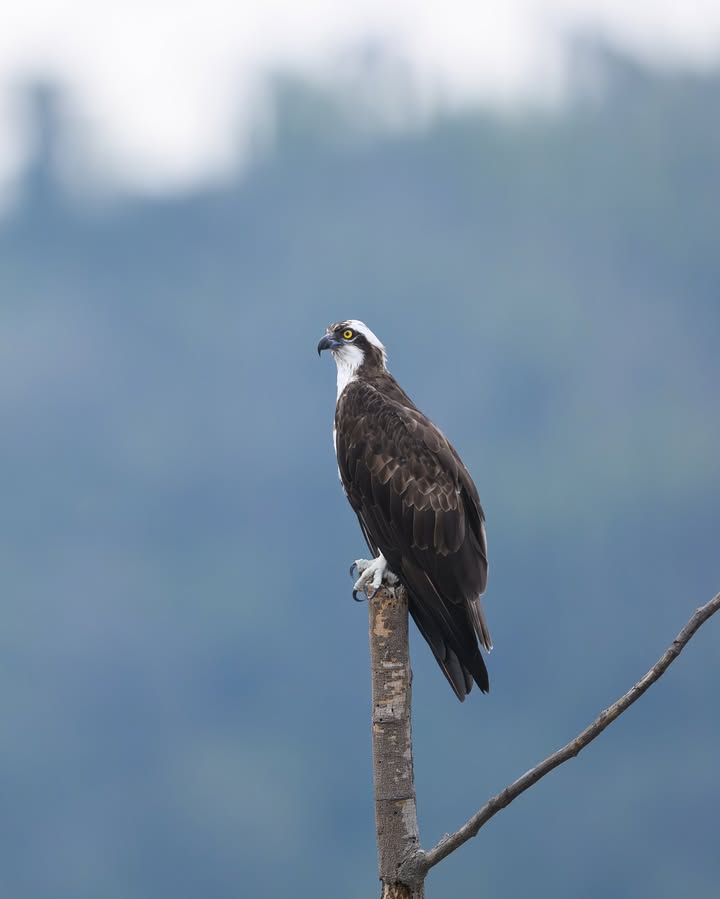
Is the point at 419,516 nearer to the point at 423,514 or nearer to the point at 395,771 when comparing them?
the point at 423,514

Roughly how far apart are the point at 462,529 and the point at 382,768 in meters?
1.84

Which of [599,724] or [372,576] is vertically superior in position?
[372,576]

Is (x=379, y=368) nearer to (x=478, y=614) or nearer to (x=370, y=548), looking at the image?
(x=370, y=548)

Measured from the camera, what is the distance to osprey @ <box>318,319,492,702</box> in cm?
692

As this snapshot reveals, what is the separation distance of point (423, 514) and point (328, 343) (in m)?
1.90

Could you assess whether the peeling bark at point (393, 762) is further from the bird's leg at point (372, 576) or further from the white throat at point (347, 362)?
the white throat at point (347, 362)

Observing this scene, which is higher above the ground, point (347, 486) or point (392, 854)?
point (347, 486)

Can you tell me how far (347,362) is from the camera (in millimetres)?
8320

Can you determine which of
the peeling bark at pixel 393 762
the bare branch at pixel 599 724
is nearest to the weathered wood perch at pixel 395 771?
the peeling bark at pixel 393 762

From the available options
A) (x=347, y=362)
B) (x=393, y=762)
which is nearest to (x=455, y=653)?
(x=393, y=762)

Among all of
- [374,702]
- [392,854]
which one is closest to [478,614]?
[374,702]

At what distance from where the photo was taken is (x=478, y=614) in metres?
6.97

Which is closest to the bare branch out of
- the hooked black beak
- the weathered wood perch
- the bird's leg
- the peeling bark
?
the weathered wood perch

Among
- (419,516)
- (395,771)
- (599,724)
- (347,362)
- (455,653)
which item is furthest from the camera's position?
(347,362)
